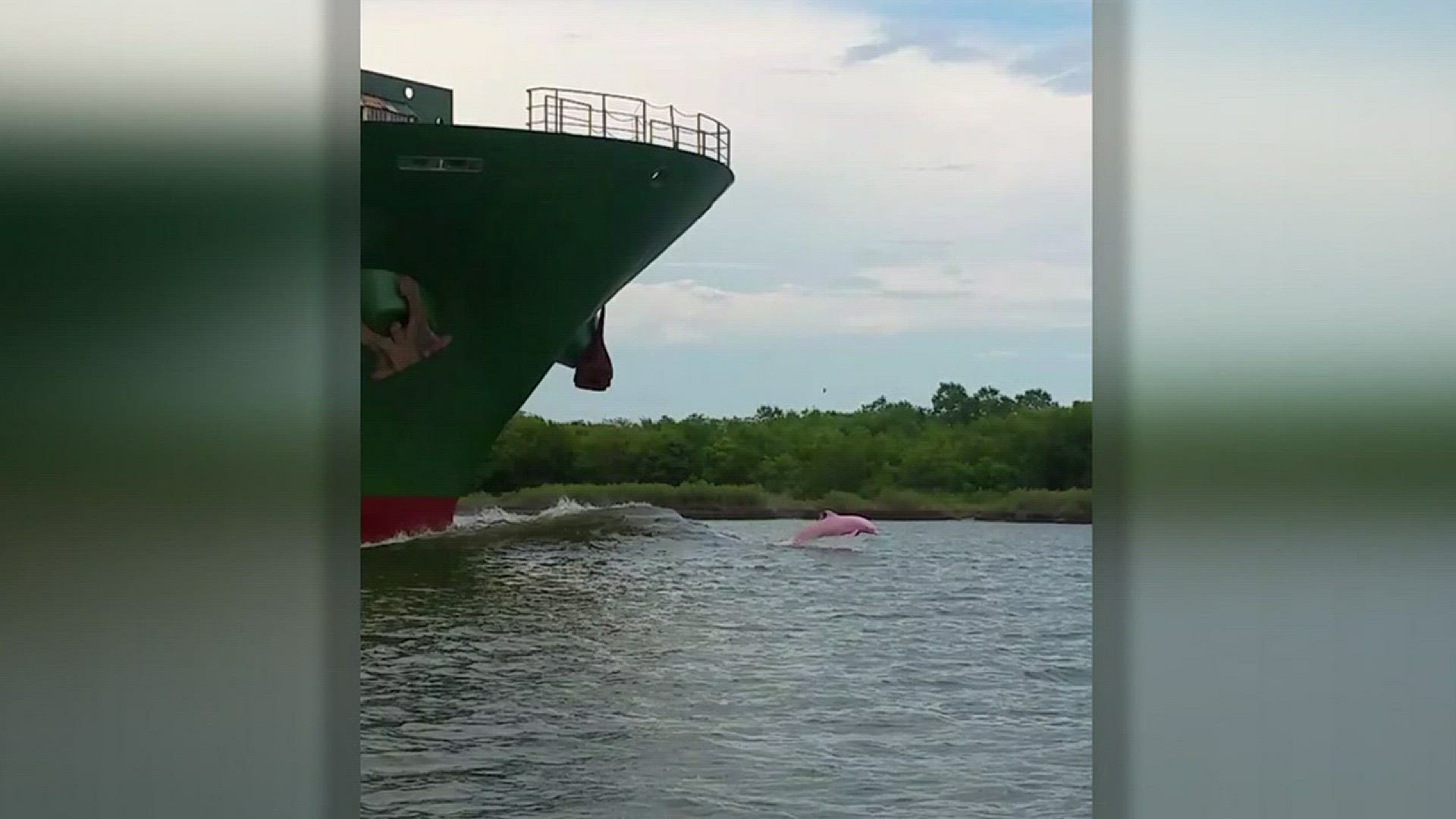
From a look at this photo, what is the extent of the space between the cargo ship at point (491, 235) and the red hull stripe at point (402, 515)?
0.15 meters

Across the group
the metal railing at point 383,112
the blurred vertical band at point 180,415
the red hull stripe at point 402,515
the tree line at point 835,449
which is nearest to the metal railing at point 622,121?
the metal railing at point 383,112

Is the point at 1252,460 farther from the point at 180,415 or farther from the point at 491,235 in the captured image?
the point at 491,235

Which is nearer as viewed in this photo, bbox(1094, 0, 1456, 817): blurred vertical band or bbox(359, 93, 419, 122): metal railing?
bbox(1094, 0, 1456, 817): blurred vertical band

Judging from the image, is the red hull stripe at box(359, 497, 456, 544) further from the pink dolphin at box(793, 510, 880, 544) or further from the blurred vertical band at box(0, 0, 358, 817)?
the blurred vertical band at box(0, 0, 358, 817)

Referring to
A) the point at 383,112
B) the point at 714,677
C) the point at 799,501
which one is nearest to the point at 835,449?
the point at 799,501

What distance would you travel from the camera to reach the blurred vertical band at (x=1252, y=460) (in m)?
1.03

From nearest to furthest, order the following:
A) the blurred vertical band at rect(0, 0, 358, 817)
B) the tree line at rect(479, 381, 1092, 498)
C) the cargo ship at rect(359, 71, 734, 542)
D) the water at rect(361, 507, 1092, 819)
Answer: the blurred vertical band at rect(0, 0, 358, 817) → the cargo ship at rect(359, 71, 734, 542) → the water at rect(361, 507, 1092, 819) → the tree line at rect(479, 381, 1092, 498)

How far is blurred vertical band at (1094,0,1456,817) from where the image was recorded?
1027 mm

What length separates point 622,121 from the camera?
486cm

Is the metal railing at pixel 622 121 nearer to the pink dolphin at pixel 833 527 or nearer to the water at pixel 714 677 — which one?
the water at pixel 714 677

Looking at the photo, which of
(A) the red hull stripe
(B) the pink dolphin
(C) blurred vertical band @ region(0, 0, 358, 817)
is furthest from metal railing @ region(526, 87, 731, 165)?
(C) blurred vertical band @ region(0, 0, 358, 817)

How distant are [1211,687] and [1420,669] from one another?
17 cm

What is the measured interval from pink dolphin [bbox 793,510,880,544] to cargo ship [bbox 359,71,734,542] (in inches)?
68.3

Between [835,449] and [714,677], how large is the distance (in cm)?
123
